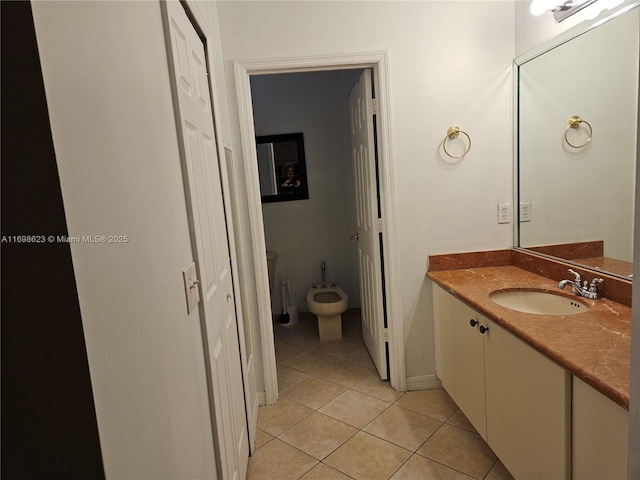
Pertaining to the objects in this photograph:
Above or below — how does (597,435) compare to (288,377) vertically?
above

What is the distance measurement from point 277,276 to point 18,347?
3583 mm

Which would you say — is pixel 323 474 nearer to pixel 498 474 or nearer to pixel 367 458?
pixel 367 458

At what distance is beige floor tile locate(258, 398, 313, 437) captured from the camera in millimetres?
2223

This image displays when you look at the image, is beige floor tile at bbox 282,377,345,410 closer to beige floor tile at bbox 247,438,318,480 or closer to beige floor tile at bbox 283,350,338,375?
beige floor tile at bbox 283,350,338,375

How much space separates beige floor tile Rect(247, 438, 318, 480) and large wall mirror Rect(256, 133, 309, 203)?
2435mm

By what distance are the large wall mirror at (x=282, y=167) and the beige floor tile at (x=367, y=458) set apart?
247 cm

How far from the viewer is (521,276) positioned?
85.0 inches

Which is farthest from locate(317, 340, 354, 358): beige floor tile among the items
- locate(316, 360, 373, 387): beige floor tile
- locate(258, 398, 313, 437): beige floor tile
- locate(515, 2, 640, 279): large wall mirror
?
locate(515, 2, 640, 279): large wall mirror

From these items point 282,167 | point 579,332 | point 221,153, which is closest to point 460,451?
point 579,332

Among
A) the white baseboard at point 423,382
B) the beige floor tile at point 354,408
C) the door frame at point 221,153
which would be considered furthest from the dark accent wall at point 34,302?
the white baseboard at point 423,382

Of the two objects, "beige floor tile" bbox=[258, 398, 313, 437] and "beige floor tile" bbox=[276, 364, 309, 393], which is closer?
"beige floor tile" bbox=[258, 398, 313, 437]

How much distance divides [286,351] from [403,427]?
4.47 ft

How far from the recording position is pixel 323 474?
184 centimetres

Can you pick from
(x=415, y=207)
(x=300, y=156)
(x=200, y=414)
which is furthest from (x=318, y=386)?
(x=300, y=156)
